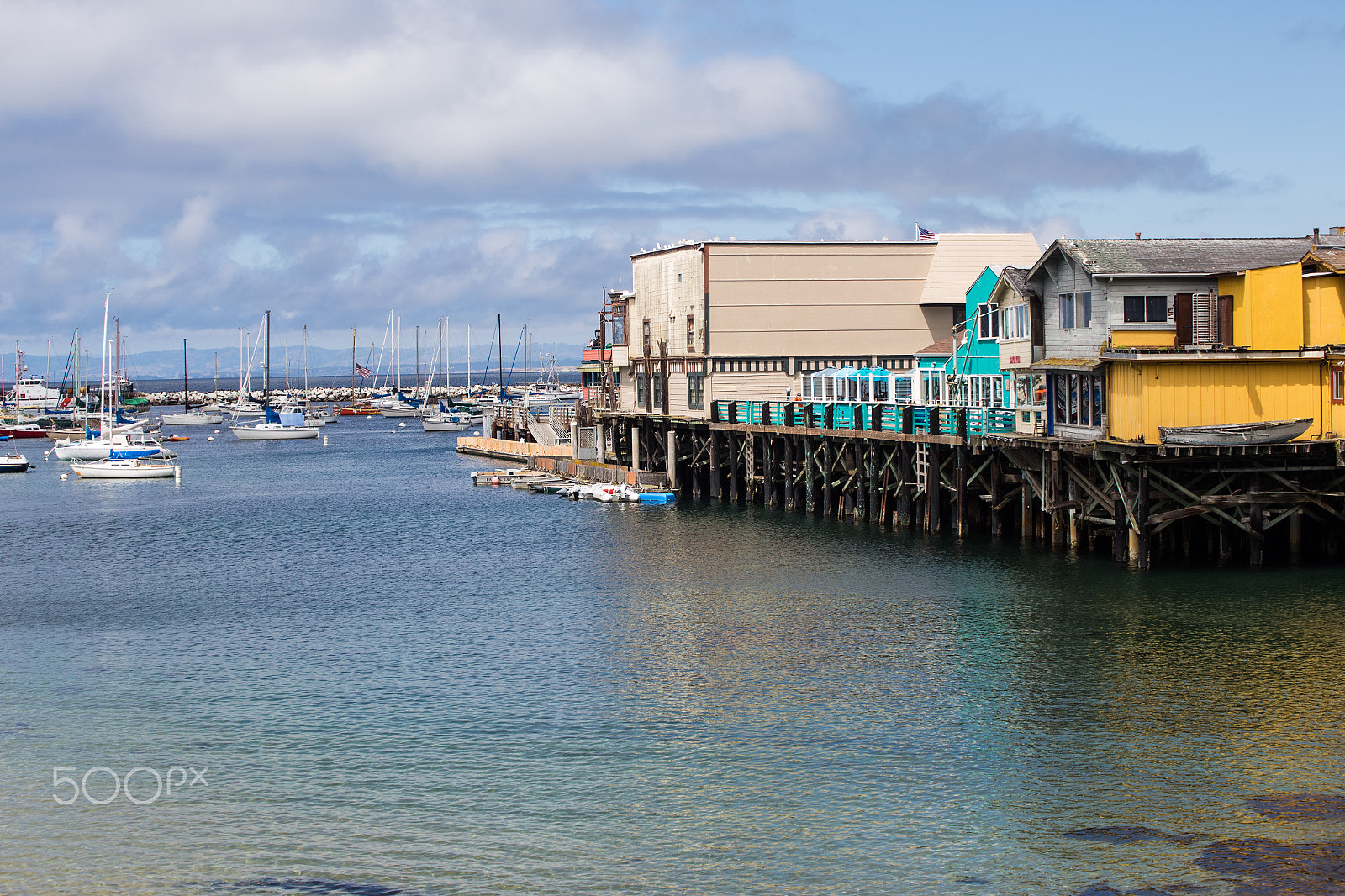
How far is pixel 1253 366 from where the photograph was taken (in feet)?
134

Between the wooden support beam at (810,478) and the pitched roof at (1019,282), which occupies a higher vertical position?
the pitched roof at (1019,282)

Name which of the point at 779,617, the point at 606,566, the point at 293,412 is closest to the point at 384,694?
the point at 779,617

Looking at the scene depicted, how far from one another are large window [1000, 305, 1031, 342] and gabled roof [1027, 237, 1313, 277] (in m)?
3.27

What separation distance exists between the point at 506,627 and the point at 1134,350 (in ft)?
65.5

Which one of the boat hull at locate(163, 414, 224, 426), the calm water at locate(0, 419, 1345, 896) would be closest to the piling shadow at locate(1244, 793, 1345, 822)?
the calm water at locate(0, 419, 1345, 896)

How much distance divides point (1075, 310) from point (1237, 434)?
700 centimetres

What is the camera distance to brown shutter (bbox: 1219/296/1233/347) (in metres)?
41.8

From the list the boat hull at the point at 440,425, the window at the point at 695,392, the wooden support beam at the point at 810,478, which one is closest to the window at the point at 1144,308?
the wooden support beam at the point at 810,478

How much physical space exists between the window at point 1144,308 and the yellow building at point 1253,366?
107 cm

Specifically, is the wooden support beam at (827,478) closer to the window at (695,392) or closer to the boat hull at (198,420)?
the window at (695,392)

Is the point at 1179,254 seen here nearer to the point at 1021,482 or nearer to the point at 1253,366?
the point at 1253,366

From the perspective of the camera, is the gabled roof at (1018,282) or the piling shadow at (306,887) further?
the gabled roof at (1018,282)

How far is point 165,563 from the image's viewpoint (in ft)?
174

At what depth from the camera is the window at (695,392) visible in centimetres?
7288
